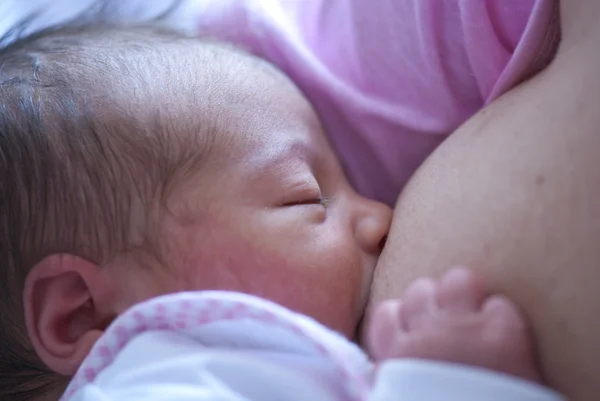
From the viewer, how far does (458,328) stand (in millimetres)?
590

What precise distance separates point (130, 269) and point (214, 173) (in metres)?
0.15

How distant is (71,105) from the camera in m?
0.82

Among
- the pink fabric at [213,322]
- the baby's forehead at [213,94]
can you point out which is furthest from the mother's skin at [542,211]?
the baby's forehead at [213,94]

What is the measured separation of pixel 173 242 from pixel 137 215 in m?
0.06

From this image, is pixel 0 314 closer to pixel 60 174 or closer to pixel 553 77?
pixel 60 174

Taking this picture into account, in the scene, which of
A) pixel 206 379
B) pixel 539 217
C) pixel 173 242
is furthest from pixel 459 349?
pixel 173 242

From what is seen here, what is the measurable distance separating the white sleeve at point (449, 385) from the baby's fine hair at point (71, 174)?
34cm

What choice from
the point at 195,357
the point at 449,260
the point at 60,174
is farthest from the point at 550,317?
the point at 60,174

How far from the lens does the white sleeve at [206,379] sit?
649 mm

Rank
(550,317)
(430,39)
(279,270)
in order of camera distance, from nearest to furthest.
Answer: (550,317) → (279,270) → (430,39)

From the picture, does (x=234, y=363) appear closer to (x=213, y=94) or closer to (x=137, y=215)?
(x=137, y=215)

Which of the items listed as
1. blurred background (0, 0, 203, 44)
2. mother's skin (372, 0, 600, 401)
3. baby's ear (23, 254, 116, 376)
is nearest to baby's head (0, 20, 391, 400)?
baby's ear (23, 254, 116, 376)

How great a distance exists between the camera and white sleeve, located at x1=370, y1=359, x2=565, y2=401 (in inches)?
21.7

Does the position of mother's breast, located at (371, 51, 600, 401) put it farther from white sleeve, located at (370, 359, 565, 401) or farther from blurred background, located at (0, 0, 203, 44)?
blurred background, located at (0, 0, 203, 44)
